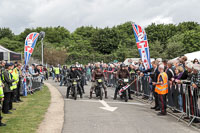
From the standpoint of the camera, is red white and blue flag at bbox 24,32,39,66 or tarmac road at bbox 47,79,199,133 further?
red white and blue flag at bbox 24,32,39,66

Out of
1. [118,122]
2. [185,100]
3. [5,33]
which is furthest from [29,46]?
[5,33]

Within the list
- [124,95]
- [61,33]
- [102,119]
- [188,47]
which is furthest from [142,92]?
[61,33]

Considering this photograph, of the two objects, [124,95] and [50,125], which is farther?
[124,95]

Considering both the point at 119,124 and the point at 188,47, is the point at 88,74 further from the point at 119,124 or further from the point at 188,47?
the point at 188,47

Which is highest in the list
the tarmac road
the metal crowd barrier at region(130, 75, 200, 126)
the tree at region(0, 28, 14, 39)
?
the tree at region(0, 28, 14, 39)

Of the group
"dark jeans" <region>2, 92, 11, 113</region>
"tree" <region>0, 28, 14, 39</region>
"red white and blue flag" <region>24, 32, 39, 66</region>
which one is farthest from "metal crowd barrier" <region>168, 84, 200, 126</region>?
"tree" <region>0, 28, 14, 39</region>

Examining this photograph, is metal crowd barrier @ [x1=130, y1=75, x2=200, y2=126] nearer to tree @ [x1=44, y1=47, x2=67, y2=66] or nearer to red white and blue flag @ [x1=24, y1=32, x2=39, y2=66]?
red white and blue flag @ [x1=24, y1=32, x2=39, y2=66]

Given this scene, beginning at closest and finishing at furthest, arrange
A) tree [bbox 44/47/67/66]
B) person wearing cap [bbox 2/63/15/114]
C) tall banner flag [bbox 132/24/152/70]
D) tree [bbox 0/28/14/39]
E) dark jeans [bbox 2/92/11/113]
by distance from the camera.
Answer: person wearing cap [bbox 2/63/15/114], dark jeans [bbox 2/92/11/113], tall banner flag [bbox 132/24/152/70], tree [bbox 44/47/67/66], tree [bbox 0/28/14/39]

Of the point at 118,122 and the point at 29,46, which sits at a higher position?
the point at 29,46

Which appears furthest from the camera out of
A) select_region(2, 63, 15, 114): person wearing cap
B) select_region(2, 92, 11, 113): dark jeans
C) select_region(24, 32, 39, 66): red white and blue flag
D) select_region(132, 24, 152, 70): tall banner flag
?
select_region(24, 32, 39, 66): red white and blue flag

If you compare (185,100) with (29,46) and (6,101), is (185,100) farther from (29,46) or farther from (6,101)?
(29,46)

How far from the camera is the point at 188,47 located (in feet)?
181

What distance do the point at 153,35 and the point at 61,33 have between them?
124 ft

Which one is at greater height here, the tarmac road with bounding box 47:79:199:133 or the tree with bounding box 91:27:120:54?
the tree with bounding box 91:27:120:54
